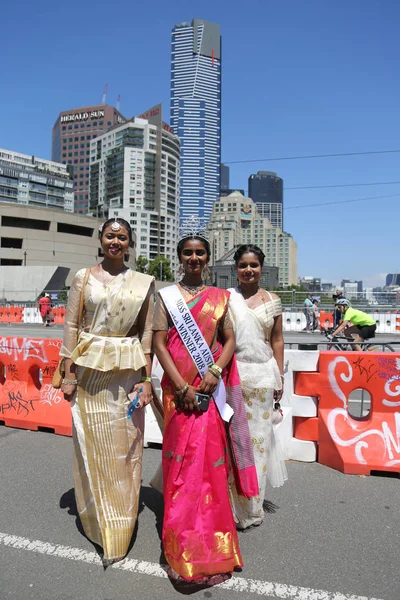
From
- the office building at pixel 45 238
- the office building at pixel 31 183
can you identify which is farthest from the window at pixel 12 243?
the office building at pixel 31 183

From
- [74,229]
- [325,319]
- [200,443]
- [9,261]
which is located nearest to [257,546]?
[200,443]

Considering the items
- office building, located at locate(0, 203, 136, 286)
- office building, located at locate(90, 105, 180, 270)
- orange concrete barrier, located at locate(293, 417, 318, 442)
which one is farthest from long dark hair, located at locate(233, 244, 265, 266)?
office building, located at locate(90, 105, 180, 270)

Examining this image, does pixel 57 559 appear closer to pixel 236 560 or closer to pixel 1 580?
pixel 1 580

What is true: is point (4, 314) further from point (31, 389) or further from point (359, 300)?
point (31, 389)

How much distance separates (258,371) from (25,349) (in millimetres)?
3497

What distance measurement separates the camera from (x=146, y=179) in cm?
15438

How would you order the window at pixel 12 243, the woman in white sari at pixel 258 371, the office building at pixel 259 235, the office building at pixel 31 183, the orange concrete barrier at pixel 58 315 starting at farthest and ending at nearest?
the office building at pixel 259 235 < the office building at pixel 31 183 < the window at pixel 12 243 < the orange concrete barrier at pixel 58 315 < the woman in white sari at pixel 258 371

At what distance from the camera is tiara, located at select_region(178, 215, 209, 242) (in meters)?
3.11

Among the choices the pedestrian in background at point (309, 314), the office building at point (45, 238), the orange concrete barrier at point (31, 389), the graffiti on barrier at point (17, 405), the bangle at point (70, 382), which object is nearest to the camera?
the bangle at point (70, 382)

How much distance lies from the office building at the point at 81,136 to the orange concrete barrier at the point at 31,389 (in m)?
189

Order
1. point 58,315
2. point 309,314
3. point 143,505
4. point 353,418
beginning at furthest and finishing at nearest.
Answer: point 58,315 → point 309,314 → point 353,418 → point 143,505

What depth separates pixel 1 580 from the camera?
8.44ft

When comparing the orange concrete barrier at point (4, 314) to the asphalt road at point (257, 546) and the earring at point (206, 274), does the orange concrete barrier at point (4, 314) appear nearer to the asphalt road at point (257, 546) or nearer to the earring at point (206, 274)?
the asphalt road at point (257, 546)

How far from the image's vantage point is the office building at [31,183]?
12975 centimetres
